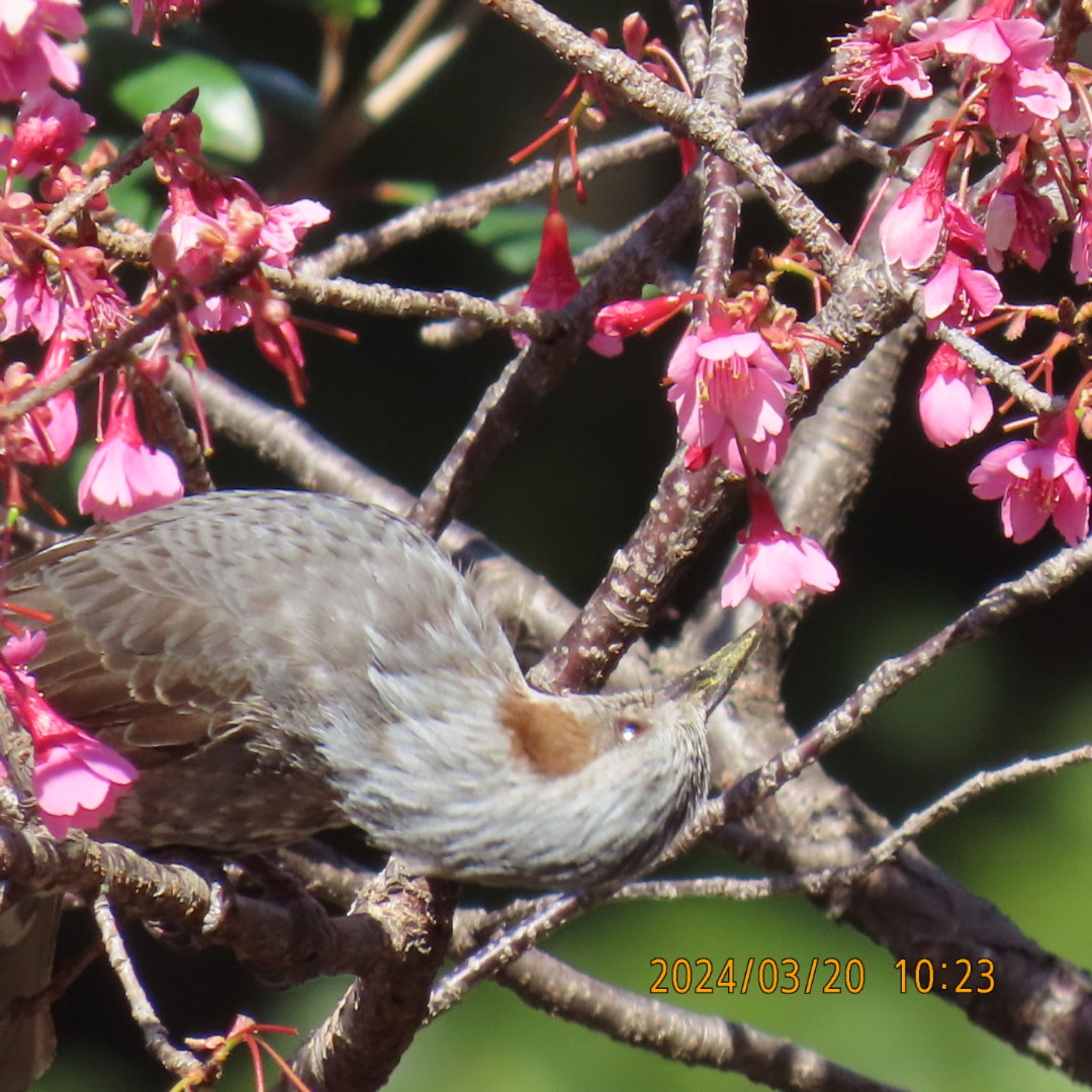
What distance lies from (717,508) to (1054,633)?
2171 millimetres

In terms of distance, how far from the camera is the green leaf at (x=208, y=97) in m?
2.42

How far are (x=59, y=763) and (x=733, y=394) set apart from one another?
0.65m

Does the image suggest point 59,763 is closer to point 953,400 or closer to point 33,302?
point 33,302

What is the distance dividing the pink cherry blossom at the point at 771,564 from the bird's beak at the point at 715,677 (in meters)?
0.25

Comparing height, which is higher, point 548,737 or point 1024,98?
Answer: point 1024,98

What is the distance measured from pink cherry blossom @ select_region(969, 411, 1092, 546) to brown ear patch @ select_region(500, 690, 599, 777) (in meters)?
0.55

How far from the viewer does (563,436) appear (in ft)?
11.7

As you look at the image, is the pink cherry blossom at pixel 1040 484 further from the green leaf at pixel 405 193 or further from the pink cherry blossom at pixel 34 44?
the green leaf at pixel 405 193

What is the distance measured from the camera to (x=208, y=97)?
2469 mm

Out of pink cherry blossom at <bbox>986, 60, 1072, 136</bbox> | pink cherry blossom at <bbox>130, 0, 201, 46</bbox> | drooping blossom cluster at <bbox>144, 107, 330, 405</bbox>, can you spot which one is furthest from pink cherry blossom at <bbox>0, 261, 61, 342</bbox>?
pink cherry blossom at <bbox>986, 60, 1072, 136</bbox>

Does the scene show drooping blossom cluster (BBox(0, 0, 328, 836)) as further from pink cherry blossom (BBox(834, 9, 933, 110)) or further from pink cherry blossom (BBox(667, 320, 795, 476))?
pink cherry blossom (BBox(834, 9, 933, 110))

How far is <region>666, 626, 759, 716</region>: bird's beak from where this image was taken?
1.84 meters

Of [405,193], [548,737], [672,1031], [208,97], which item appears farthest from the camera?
[405,193]
